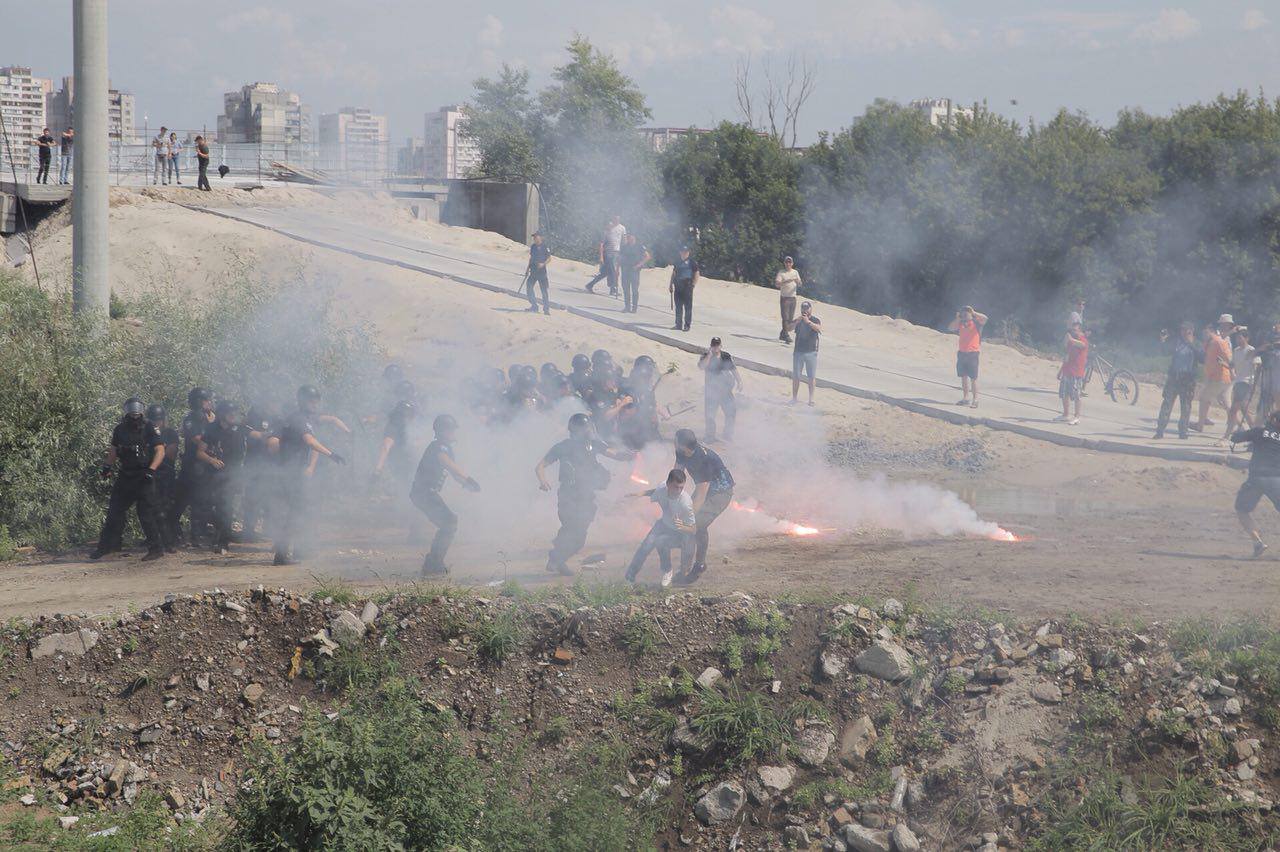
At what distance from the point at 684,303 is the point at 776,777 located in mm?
13692

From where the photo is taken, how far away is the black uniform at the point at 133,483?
10383 millimetres

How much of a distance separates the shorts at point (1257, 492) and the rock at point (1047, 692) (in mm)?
3705

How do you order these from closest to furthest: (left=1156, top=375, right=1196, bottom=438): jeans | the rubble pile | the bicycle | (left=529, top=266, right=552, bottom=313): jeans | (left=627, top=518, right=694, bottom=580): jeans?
the rubble pile < (left=627, top=518, right=694, bottom=580): jeans < (left=1156, top=375, right=1196, bottom=438): jeans < the bicycle < (left=529, top=266, right=552, bottom=313): jeans

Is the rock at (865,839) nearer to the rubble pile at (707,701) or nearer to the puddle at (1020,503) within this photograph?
the rubble pile at (707,701)

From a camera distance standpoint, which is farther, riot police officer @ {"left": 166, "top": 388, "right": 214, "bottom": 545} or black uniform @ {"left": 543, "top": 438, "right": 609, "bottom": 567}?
riot police officer @ {"left": 166, "top": 388, "right": 214, "bottom": 545}

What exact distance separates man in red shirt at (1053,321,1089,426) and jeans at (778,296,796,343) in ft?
18.3

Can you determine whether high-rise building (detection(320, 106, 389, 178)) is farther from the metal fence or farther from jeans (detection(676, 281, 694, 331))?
Result: jeans (detection(676, 281, 694, 331))

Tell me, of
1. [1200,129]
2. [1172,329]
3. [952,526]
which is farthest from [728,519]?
[1200,129]

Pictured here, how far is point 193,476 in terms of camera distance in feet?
35.2

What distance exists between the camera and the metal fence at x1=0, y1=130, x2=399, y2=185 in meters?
36.3

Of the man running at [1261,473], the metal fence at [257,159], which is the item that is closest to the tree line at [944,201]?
the metal fence at [257,159]

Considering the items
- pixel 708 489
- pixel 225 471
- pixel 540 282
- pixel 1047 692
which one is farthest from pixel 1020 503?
pixel 540 282

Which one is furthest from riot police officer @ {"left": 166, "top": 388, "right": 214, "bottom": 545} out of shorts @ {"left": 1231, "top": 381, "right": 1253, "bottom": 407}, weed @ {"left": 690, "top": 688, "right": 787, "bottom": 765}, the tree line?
the tree line

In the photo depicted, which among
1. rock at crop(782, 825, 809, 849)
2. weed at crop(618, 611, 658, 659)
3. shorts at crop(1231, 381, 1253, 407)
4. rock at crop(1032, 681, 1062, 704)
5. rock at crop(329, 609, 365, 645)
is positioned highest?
shorts at crop(1231, 381, 1253, 407)
